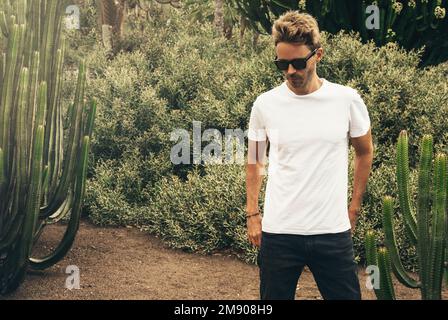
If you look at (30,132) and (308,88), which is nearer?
(308,88)

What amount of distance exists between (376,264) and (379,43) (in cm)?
641

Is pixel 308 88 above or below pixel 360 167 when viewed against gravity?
above

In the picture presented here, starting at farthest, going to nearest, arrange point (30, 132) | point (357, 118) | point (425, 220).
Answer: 1. point (30, 132)
2. point (425, 220)
3. point (357, 118)

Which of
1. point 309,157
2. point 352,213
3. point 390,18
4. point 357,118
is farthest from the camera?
point 390,18

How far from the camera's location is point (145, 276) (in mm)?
6895

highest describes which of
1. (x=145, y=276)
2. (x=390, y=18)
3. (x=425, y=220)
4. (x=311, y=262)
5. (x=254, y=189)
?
(x=390, y=18)

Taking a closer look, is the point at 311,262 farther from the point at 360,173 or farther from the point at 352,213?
the point at 360,173

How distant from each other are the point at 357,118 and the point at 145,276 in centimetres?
372

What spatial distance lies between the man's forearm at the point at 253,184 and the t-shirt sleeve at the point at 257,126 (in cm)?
17

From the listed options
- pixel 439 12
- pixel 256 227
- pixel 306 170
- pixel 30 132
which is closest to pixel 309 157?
pixel 306 170

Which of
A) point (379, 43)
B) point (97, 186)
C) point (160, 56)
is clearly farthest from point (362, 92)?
point (160, 56)

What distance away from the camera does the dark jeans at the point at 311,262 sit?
358cm

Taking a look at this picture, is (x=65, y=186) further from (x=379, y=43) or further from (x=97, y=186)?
(x=379, y=43)

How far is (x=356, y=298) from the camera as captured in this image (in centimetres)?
372
